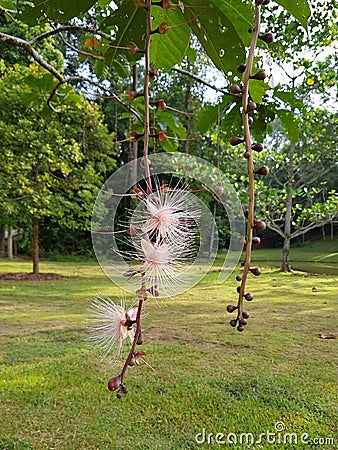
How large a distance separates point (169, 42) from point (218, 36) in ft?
0.42

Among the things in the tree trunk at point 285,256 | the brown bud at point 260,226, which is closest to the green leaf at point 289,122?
the brown bud at point 260,226

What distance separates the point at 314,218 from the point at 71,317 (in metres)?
3.98

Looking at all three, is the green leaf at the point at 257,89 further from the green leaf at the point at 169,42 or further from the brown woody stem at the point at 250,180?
the brown woody stem at the point at 250,180

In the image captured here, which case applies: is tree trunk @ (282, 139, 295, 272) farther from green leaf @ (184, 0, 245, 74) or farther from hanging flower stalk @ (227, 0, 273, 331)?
hanging flower stalk @ (227, 0, 273, 331)

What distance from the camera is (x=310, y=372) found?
101 inches

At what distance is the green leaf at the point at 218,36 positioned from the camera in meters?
0.61

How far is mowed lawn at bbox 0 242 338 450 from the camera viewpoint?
1877mm

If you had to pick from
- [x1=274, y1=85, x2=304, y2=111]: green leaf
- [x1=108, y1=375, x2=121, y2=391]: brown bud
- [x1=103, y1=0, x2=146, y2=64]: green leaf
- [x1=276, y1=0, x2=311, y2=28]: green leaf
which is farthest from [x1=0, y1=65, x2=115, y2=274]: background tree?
[x1=108, y1=375, x2=121, y2=391]: brown bud

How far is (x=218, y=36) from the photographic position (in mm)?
628

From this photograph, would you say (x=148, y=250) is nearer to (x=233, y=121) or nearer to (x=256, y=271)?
(x=256, y=271)

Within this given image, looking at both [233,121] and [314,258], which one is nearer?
[233,121]

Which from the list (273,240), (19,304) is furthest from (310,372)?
(273,240)

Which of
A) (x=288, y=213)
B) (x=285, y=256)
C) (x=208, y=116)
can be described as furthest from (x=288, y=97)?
(x=285, y=256)

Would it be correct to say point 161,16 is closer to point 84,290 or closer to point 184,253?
point 184,253
